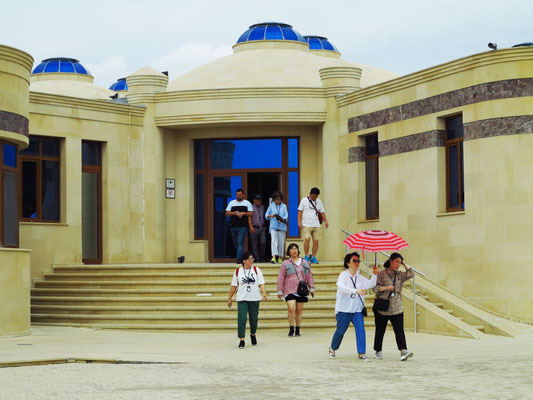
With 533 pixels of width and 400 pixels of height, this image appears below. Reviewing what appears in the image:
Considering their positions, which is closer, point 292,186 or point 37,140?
point 37,140

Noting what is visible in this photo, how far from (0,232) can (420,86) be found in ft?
33.4

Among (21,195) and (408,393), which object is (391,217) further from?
(408,393)

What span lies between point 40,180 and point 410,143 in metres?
9.45

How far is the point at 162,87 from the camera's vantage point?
1054 inches

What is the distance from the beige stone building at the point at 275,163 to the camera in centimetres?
1945

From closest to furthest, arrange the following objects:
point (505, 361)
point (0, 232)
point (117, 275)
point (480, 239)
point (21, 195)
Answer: point (505, 361), point (0, 232), point (480, 239), point (117, 275), point (21, 195)

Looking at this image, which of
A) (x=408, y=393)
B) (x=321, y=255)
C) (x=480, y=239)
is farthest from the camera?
(x=321, y=255)

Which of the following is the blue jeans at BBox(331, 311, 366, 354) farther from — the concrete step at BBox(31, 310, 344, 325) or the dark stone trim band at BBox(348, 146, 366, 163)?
the dark stone trim band at BBox(348, 146, 366, 163)

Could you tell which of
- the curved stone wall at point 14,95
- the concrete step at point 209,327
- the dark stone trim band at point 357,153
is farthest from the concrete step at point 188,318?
the dark stone trim band at point 357,153

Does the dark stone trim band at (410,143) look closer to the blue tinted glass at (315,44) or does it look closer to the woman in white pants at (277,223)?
the woman in white pants at (277,223)

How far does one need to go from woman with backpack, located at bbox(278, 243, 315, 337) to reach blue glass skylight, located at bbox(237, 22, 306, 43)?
52.2 ft

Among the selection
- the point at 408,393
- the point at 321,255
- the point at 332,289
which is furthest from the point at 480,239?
the point at 408,393

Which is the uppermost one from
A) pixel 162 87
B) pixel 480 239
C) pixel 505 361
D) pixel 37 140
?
pixel 162 87

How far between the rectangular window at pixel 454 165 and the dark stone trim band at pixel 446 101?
1.58ft
